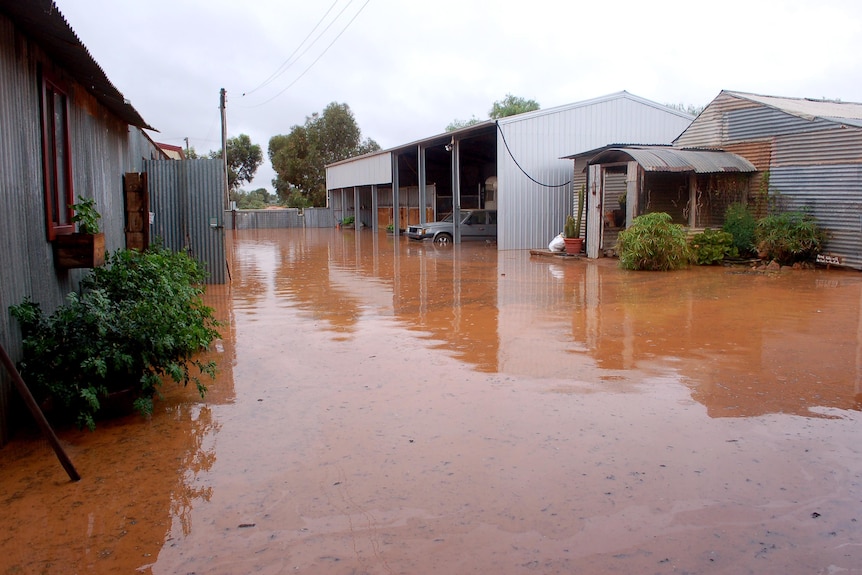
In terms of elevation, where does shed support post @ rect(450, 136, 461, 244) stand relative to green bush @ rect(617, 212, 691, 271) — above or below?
above

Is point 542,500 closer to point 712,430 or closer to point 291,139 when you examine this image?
point 712,430

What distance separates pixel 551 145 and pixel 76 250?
20.2 m

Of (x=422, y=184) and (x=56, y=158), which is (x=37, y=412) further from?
(x=422, y=184)

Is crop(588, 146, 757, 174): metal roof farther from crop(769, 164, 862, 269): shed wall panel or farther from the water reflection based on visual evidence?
the water reflection

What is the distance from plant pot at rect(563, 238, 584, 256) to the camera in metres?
20.8

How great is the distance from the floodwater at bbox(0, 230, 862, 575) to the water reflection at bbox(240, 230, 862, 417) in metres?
0.06

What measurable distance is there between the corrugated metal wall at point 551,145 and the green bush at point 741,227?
24.9 feet

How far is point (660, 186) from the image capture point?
20141mm

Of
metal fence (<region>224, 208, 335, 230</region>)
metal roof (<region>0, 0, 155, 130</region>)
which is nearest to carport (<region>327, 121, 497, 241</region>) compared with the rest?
metal fence (<region>224, 208, 335, 230</region>)

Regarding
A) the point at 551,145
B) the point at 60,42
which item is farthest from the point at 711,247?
Result: the point at 60,42

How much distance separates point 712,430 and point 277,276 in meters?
12.8

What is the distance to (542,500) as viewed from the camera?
161 inches

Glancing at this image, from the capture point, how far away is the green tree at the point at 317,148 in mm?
54553

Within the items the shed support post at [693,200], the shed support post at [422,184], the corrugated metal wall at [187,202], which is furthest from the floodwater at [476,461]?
the shed support post at [422,184]
